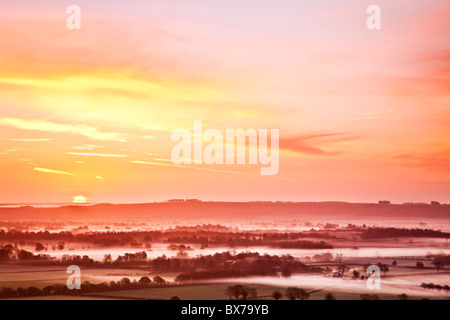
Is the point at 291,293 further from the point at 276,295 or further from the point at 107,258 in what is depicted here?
the point at 107,258

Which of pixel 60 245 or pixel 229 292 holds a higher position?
pixel 60 245

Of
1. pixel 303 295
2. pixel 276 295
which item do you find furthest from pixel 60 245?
pixel 276 295

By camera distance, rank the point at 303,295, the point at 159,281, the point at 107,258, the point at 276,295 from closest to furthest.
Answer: the point at 276,295, the point at 303,295, the point at 159,281, the point at 107,258

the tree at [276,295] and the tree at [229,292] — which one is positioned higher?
the tree at [276,295]

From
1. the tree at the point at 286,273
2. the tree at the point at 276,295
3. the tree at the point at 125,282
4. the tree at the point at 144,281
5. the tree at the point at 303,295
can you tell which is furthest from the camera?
the tree at the point at 286,273

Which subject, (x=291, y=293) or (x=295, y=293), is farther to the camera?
(x=295, y=293)

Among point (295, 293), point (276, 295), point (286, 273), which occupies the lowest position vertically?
point (295, 293)

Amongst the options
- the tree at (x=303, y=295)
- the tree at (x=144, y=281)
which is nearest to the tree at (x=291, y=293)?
the tree at (x=303, y=295)

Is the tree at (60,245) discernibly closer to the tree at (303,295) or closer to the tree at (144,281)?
the tree at (144,281)

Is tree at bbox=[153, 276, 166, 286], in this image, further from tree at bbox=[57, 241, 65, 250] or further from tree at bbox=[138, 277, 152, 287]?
tree at bbox=[57, 241, 65, 250]

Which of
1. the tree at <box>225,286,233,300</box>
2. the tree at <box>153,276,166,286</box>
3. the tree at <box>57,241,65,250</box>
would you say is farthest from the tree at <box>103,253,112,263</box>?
the tree at <box>225,286,233,300</box>

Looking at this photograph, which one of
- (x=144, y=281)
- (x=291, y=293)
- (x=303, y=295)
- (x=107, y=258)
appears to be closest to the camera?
(x=291, y=293)
